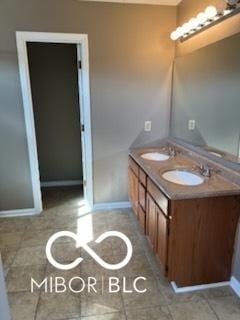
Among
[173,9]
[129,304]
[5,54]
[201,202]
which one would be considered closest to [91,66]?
[5,54]

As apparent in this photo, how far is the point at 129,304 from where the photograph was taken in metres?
1.74

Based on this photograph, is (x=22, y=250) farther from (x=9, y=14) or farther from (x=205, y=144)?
(x=9, y=14)

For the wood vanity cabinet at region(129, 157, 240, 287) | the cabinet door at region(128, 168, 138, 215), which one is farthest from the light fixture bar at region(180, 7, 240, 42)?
the cabinet door at region(128, 168, 138, 215)

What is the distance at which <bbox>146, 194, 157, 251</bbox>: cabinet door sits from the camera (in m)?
2.02

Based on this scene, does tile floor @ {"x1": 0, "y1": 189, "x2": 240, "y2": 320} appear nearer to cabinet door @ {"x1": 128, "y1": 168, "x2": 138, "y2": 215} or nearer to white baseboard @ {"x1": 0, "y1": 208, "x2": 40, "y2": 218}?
white baseboard @ {"x1": 0, "y1": 208, "x2": 40, "y2": 218}

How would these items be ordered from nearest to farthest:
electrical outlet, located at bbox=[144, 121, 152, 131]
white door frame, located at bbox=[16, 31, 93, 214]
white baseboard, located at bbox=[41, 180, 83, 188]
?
white door frame, located at bbox=[16, 31, 93, 214] < electrical outlet, located at bbox=[144, 121, 152, 131] < white baseboard, located at bbox=[41, 180, 83, 188]

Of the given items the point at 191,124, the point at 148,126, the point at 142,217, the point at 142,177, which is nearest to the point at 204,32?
the point at 191,124

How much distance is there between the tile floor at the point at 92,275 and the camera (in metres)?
1.67

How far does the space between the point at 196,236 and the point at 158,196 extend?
394 millimetres

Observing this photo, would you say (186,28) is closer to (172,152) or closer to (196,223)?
(172,152)

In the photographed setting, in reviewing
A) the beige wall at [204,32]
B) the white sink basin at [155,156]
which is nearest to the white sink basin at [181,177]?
the white sink basin at [155,156]

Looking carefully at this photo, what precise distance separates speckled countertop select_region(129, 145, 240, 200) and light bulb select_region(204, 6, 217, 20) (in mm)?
1254

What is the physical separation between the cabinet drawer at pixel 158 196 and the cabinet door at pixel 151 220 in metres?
0.08

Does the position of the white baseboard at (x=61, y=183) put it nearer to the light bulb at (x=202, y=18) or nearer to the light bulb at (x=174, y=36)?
the light bulb at (x=174, y=36)
